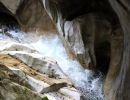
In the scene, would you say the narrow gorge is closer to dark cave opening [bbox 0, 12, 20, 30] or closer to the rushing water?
the rushing water

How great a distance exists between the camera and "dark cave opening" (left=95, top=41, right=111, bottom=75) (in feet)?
25.3

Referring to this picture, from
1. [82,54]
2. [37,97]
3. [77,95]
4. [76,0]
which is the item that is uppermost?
[76,0]

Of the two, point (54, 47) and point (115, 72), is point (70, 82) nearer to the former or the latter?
point (115, 72)

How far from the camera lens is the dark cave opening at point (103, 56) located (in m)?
7.71

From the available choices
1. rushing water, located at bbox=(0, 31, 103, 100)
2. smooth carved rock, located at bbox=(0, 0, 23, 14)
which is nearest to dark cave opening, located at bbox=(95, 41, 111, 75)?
rushing water, located at bbox=(0, 31, 103, 100)

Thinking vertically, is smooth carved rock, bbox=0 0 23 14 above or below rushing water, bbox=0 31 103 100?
above

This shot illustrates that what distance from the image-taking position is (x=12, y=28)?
37.3 feet

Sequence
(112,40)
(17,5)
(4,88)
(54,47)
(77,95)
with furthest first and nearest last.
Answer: (17,5), (54,47), (112,40), (77,95), (4,88)

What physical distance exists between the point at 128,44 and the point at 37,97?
184 centimetres

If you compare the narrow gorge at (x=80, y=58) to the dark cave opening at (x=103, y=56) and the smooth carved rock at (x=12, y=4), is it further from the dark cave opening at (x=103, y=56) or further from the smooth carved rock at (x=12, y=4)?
the smooth carved rock at (x=12, y=4)

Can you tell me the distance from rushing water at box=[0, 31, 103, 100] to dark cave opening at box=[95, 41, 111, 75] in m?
0.18

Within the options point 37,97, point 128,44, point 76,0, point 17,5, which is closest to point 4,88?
point 37,97

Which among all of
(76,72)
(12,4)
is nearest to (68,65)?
(76,72)

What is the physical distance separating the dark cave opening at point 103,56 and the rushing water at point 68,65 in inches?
7.2
